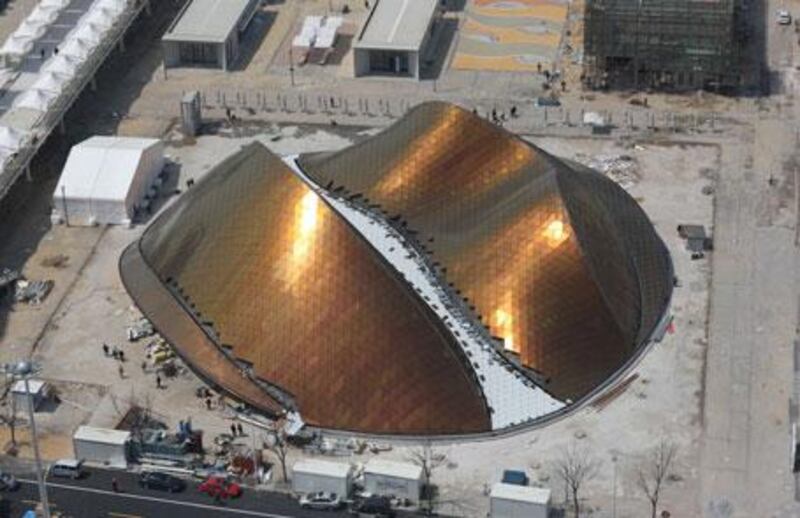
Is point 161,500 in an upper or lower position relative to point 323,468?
lower

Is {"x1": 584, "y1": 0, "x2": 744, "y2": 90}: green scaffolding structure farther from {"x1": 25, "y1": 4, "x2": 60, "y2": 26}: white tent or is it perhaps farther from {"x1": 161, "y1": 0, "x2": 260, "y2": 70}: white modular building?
{"x1": 25, "y1": 4, "x2": 60, "y2": 26}: white tent

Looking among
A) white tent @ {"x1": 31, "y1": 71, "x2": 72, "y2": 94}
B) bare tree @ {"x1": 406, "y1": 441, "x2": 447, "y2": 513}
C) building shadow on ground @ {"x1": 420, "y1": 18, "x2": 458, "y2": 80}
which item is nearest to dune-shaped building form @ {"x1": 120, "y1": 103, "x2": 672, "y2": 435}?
bare tree @ {"x1": 406, "y1": 441, "x2": 447, "y2": 513}

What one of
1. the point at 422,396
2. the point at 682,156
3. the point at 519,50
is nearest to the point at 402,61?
the point at 519,50

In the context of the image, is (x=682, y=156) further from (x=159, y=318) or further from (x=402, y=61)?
(x=159, y=318)

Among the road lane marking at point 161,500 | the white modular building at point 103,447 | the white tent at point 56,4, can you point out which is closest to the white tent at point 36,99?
the white tent at point 56,4

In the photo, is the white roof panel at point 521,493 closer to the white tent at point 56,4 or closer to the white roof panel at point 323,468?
the white roof panel at point 323,468

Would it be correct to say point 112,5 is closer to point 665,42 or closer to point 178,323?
point 665,42

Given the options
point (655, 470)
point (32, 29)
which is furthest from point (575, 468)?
point (32, 29)
